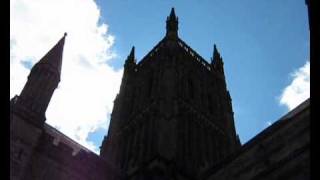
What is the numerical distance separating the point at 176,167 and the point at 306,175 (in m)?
10.8

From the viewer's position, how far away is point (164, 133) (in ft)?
94.8

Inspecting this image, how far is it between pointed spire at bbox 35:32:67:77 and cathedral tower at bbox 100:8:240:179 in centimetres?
862

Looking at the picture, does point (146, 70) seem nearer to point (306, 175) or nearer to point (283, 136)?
point (283, 136)

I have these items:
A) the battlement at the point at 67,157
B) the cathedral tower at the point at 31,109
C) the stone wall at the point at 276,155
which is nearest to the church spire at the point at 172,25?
the cathedral tower at the point at 31,109

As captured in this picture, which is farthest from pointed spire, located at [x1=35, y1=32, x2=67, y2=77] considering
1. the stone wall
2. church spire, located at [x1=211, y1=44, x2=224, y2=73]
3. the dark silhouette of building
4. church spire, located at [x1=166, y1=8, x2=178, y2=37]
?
→ church spire, located at [x1=211, y1=44, x2=224, y2=73]

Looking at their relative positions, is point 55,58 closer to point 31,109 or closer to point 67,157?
point 31,109

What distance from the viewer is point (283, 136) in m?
20.0

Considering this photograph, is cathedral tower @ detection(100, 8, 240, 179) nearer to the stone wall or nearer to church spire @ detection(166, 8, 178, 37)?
church spire @ detection(166, 8, 178, 37)

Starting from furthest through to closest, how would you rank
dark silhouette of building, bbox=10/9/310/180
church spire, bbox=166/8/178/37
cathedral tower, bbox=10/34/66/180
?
church spire, bbox=166/8/178/37 → dark silhouette of building, bbox=10/9/310/180 → cathedral tower, bbox=10/34/66/180

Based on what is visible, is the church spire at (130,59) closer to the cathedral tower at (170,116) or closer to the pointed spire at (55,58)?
the cathedral tower at (170,116)

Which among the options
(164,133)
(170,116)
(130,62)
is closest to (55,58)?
(164,133)

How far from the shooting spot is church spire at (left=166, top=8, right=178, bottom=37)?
42.6 meters

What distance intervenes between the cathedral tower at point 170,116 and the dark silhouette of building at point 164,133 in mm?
97

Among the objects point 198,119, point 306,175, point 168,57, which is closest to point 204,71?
point 168,57
